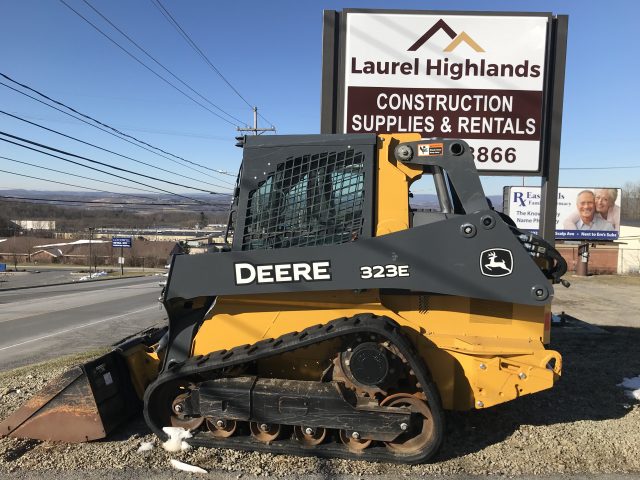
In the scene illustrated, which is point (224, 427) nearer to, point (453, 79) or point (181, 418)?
point (181, 418)

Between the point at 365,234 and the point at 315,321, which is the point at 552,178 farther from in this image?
the point at 315,321

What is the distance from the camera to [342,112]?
6496mm

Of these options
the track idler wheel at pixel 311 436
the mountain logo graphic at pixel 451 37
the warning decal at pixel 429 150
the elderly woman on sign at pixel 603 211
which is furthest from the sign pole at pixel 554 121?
the elderly woman on sign at pixel 603 211

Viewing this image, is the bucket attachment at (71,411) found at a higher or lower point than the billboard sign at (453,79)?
lower

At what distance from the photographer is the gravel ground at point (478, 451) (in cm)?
347

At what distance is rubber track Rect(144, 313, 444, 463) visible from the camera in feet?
11.2

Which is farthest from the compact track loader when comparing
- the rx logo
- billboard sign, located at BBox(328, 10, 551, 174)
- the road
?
the road

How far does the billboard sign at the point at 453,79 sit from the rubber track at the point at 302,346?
371 centimetres

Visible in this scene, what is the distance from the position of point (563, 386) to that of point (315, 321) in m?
3.43

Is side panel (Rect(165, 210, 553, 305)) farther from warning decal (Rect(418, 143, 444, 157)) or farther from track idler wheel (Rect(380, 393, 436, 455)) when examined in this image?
track idler wheel (Rect(380, 393, 436, 455))

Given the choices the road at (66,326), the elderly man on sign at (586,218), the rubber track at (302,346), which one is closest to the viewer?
the rubber track at (302,346)

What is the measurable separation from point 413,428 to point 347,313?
1017 mm

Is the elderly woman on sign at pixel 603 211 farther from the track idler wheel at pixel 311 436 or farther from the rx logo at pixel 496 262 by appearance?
the track idler wheel at pixel 311 436

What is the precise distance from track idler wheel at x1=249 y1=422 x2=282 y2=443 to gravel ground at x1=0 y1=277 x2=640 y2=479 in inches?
5.1
